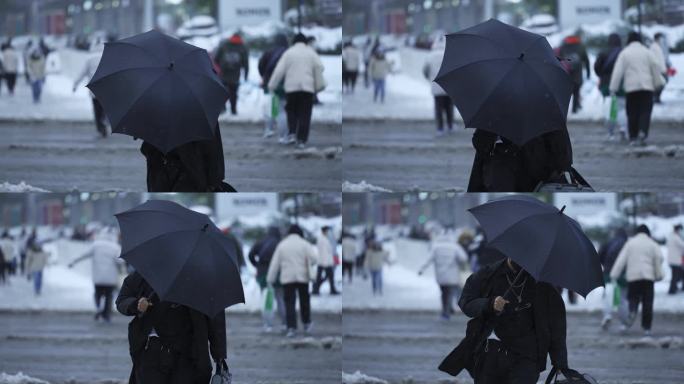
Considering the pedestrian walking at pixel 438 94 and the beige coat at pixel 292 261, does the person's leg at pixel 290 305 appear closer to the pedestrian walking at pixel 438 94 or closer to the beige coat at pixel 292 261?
the beige coat at pixel 292 261

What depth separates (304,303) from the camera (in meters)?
13.0

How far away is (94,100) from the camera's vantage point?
1365 cm

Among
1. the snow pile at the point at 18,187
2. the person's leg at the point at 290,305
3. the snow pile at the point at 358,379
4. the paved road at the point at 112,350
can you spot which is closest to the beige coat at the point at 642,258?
the snow pile at the point at 358,379

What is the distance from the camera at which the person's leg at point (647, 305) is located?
514 inches

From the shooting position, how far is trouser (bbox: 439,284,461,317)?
14.2 metres

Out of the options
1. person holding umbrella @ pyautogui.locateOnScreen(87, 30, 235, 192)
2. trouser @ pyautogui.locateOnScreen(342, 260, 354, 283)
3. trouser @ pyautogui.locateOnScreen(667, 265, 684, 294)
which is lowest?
trouser @ pyautogui.locateOnScreen(667, 265, 684, 294)

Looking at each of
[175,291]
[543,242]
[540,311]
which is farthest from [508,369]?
[175,291]

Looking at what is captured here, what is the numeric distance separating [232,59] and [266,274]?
1948 mm

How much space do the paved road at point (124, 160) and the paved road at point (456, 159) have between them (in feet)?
0.83

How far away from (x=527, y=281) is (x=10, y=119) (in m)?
6.46

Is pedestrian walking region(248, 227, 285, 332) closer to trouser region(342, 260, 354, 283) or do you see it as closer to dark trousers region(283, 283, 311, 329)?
dark trousers region(283, 283, 311, 329)

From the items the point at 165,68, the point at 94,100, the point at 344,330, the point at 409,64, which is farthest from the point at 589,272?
the point at 94,100

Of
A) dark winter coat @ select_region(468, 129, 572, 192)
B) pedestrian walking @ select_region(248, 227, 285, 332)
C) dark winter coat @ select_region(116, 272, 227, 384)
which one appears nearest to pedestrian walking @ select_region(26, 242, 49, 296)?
pedestrian walking @ select_region(248, 227, 285, 332)

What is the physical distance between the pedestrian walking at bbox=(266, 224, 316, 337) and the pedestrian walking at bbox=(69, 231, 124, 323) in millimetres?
1553
